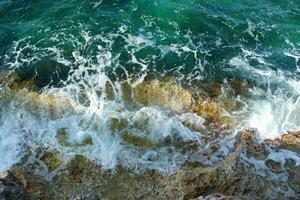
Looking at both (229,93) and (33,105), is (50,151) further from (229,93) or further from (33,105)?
(229,93)

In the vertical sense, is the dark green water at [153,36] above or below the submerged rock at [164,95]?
above

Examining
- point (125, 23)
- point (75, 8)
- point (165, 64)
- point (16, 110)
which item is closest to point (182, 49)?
point (165, 64)

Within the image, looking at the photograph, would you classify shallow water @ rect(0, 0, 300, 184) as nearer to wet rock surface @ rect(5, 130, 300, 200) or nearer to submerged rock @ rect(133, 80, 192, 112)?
submerged rock @ rect(133, 80, 192, 112)

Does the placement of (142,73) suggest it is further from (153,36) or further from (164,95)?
(153,36)

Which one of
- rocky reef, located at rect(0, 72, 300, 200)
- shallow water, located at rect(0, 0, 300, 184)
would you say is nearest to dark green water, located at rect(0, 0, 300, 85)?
shallow water, located at rect(0, 0, 300, 184)

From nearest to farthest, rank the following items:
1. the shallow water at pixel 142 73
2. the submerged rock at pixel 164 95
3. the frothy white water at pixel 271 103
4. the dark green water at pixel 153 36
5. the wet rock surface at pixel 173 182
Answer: the wet rock surface at pixel 173 182 < the shallow water at pixel 142 73 < the frothy white water at pixel 271 103 < the submerged rock at pixel 164 95 < the dark green water at pixel 153 36

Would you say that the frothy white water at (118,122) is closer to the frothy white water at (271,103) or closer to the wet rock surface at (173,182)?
the frothy white water at (271,103)

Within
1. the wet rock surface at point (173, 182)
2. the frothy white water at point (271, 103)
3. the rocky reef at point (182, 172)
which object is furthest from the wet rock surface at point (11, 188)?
the frothy white water at point (271, 103)

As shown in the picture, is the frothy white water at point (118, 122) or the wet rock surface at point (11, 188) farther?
the frothy white water at point (118, 122)
